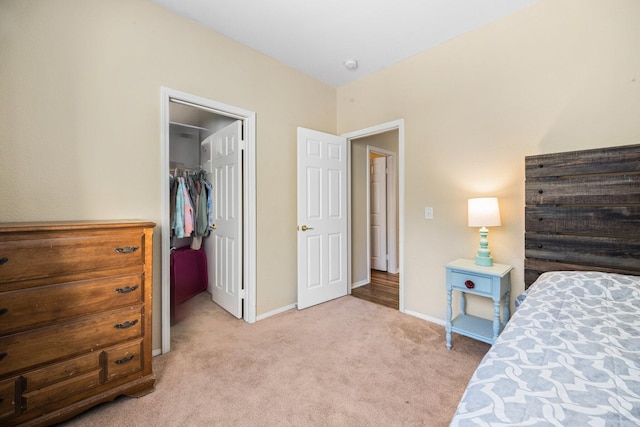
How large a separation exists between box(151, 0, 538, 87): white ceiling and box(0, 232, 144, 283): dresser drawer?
1.85 meters

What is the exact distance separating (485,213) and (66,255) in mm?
2665

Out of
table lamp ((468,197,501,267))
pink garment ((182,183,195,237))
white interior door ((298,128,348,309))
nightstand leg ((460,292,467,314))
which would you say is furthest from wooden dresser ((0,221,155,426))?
nightstand leg ((460,292,467,314))

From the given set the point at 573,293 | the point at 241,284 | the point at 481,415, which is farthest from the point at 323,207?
the point at 481,415

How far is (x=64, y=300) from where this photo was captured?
53.9 inches

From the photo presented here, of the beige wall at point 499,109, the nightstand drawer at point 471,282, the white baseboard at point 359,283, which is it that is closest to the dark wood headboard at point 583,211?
the beige wall at point 499,109

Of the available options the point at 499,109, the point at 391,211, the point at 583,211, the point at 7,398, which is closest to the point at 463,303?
the point at 583,211

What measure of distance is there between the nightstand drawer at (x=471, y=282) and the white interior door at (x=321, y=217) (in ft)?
4.65

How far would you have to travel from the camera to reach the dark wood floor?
323 centimetres

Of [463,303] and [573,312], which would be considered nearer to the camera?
[573,312]

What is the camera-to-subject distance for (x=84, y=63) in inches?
69.2

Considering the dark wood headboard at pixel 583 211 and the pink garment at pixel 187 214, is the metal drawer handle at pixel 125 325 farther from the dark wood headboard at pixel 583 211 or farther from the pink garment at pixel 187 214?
the dark wood headboard at pixel 583 211

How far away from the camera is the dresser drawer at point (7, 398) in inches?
47.9

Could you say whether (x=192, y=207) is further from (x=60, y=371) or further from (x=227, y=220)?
(x=60, y=371)

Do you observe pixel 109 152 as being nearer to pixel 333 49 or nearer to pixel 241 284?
pixel 241 284
